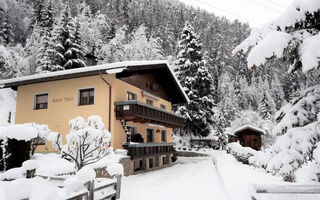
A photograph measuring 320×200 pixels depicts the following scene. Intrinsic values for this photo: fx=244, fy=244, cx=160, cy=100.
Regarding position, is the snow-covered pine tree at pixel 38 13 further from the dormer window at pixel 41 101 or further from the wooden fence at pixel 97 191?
the wooden fence at pixel 97 191

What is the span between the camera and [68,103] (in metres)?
16.0

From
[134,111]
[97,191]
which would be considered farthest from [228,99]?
[97,191]

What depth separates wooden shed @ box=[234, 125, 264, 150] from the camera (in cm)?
3011

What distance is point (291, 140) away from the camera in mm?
5211

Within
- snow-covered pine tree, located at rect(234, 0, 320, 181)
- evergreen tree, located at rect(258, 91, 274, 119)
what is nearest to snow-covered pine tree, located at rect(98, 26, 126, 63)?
snow-covered pine tree, located at rect(234, 0, 320, 181)

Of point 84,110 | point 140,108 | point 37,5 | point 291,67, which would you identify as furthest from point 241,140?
point 37,5

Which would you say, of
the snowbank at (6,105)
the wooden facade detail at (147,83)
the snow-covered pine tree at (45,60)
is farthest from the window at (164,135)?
the snowbank at (6,105)

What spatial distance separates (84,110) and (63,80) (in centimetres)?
280

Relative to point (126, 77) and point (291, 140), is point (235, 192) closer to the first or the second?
point (291, 140)

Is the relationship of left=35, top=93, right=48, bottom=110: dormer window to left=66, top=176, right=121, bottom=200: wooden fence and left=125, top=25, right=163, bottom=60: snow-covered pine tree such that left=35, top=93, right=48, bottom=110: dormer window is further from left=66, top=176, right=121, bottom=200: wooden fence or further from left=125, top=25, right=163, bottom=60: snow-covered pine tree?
left=125, top=25, right=163, bottom=60: snow-covered pine tree

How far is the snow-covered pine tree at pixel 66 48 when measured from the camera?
1205 inches

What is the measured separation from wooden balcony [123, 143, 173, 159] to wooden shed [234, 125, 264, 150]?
13.6 metres

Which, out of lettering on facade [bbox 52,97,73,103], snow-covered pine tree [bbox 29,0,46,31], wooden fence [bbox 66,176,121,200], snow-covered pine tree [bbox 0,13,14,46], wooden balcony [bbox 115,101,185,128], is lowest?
wooden fence [bbox 66,176,121,200]

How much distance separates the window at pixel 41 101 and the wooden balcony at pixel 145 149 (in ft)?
21.8
